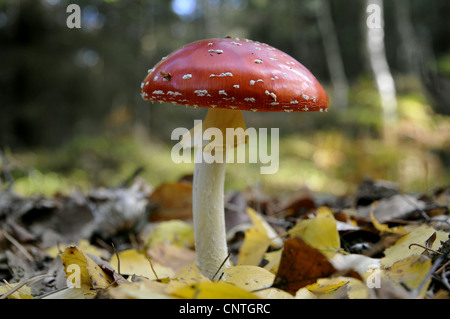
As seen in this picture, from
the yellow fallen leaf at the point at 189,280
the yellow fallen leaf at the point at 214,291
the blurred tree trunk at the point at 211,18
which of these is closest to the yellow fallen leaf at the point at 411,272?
the yellow fallen leaf at the point at 214,291

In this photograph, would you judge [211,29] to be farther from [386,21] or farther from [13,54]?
[386,21]

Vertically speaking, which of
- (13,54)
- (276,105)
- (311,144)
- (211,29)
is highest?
(211,29)

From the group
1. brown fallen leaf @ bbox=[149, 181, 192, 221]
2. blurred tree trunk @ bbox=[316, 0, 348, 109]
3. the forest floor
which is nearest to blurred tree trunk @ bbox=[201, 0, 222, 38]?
blurred tree trunk @ bbox=[316, 0, 348, 109]

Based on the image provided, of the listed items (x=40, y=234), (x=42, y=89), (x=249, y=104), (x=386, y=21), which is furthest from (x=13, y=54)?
(x=386, y=21)

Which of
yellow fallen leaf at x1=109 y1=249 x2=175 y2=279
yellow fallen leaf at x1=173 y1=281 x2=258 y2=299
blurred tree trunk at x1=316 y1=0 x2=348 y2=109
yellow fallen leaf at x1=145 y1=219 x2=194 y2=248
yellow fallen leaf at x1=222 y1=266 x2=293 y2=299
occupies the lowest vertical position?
yellow fallen leaf at x1=145 y1=219 x2=194 y2=248

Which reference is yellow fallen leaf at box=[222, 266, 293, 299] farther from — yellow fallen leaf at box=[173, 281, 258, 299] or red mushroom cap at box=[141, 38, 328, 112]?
red mushroom cap at box=[141, 38, 328, 112]
